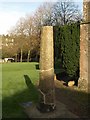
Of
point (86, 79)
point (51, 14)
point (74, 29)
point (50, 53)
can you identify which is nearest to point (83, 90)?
point (86, 79)

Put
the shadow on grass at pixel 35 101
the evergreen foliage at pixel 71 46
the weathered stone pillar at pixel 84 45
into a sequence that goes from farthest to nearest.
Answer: the evergreen foliage at pixel 71 46
the weathered stone pillar at pixel 84 45
the shadow on grass at pixel 35 101

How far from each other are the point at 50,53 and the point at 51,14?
4169cm

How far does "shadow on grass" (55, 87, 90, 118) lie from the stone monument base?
0.87 feet

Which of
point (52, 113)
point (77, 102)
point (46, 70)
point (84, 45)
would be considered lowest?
point (52, 113)

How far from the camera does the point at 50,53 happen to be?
10398 mm

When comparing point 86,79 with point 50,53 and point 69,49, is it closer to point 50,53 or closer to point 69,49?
point 69,49

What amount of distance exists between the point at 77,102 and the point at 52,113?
1.96 metres

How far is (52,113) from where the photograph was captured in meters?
10.0

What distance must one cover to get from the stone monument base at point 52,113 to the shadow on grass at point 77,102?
0.87 ft

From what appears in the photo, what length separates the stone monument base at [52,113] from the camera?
381 inches

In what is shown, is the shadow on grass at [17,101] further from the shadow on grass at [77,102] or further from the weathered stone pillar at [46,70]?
the shadow on grass at [77,102]

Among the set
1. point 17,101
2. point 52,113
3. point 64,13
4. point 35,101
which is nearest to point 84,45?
point 35,101

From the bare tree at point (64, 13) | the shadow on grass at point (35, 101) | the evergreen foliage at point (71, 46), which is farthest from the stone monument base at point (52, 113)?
the bare tree at point (64, 13)

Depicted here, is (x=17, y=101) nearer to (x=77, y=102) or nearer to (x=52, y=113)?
(x=52, y=113)
